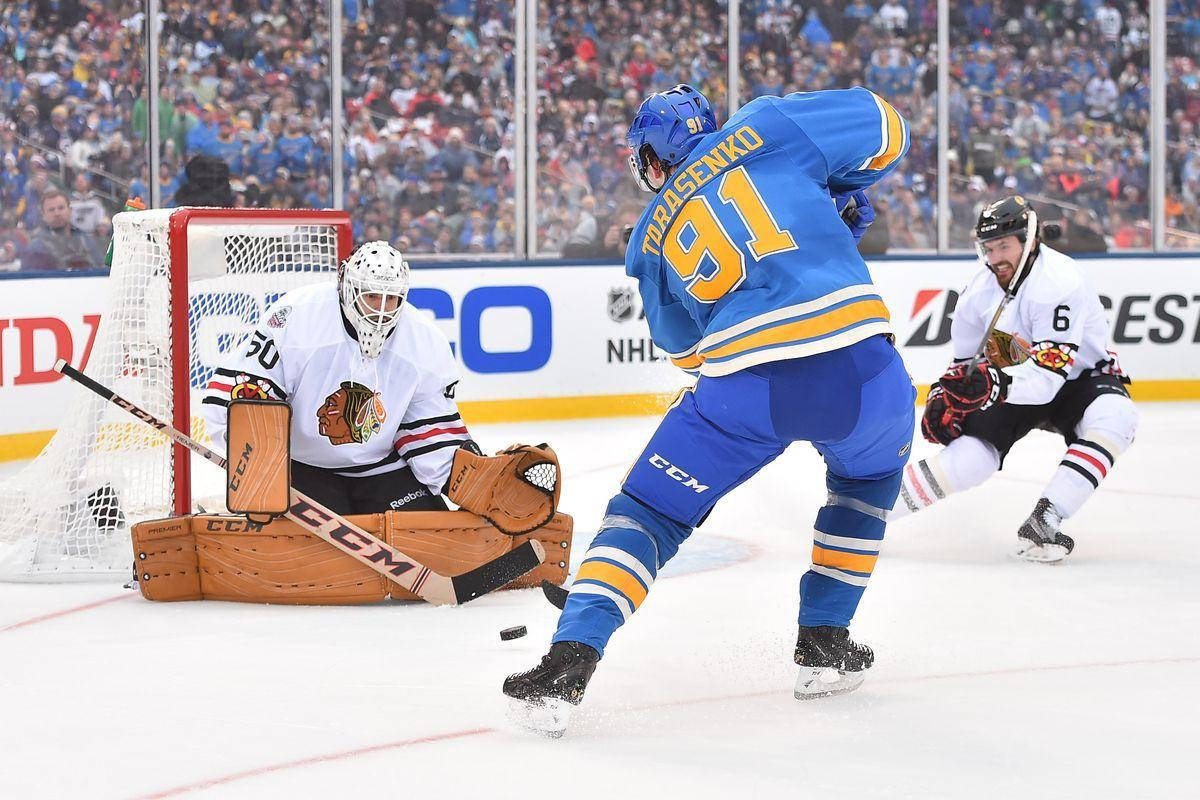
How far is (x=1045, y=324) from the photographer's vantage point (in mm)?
4066

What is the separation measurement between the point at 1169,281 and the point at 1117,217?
1.82 ft

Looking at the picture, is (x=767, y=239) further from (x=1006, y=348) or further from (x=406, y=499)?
(x=1006, y=348)

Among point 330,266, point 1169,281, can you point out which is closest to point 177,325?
point 330,266

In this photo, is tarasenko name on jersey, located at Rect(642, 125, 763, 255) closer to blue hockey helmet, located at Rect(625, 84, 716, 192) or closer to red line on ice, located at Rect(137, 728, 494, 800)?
blue hockey helmet, located at Rect(625, 84, 716, 192)

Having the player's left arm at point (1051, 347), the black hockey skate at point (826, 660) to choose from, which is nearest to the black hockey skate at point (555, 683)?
the black hockey skate at point (826, 660)

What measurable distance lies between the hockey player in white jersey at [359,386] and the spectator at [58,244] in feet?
9.47

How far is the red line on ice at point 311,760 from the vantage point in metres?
2.17

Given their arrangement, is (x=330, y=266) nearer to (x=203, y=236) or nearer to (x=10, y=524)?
(x=203, y=236)

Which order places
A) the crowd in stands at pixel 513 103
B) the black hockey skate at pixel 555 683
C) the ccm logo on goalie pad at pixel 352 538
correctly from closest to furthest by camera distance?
the black hockey skate at pixel 555 683 < the ccm logo on goalie pad at pixel 352 538 < the crowd in stands at pixel 513 103

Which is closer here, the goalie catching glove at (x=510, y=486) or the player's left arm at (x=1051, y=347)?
the goalie catching glove at (x=510, y=486)

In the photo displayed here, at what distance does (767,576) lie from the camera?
3.85 meters

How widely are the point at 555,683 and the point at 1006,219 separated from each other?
224 centimetres

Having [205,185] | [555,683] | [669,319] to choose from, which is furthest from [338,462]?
[205,185]

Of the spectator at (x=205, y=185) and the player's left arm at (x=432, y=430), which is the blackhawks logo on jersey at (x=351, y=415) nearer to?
the player's left arm at (x=432, y=430)
